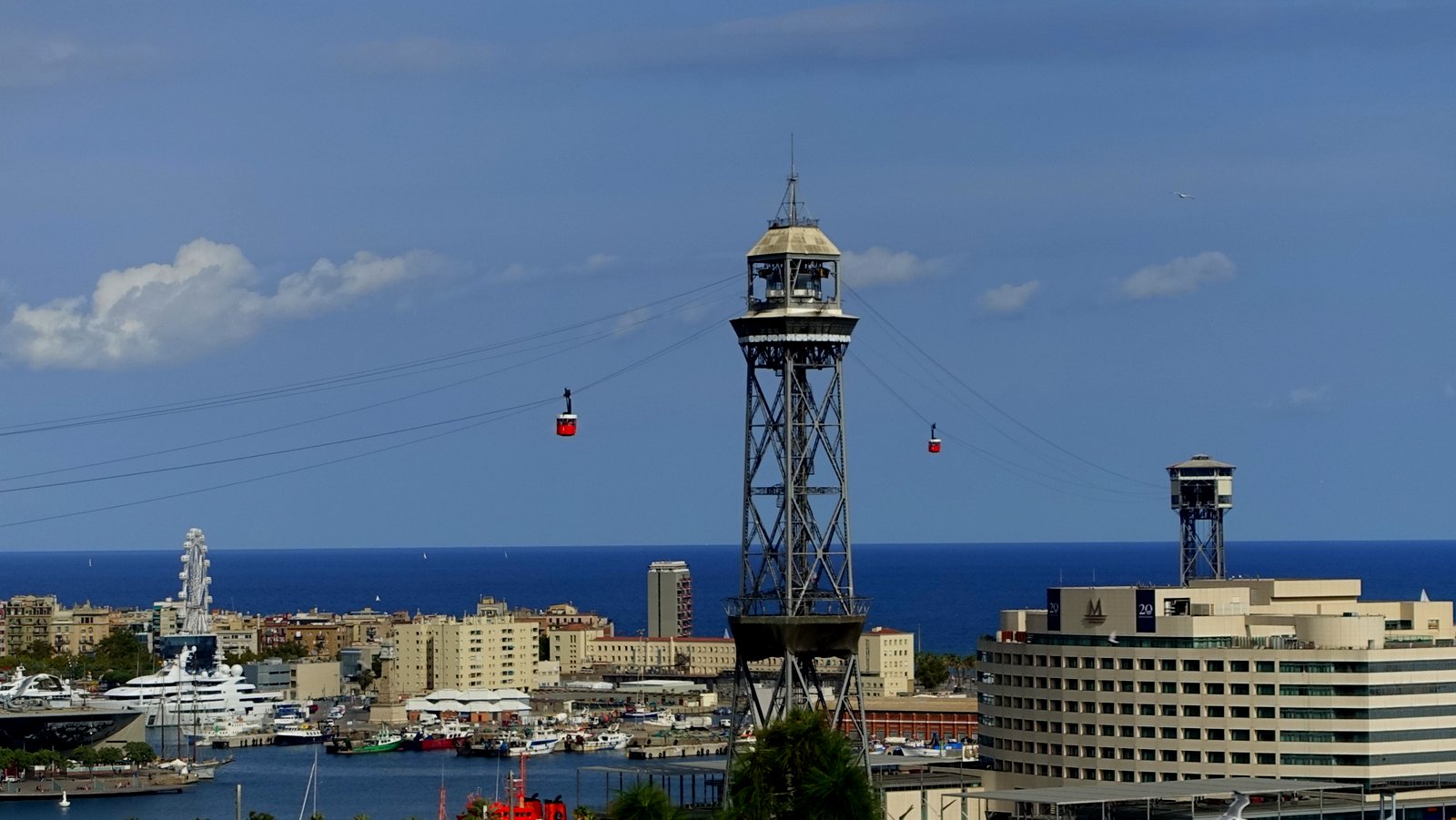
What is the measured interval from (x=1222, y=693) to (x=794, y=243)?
3115cm

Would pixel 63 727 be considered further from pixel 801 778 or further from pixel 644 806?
pixel 644 806

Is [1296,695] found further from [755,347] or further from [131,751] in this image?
[131,751]

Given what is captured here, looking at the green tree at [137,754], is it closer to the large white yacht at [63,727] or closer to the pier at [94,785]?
the pier at [94,785]

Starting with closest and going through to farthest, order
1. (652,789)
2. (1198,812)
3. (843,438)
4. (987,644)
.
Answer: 1. (652,789)
2. (843,438)
3. (1198,812)
4. (987,644)

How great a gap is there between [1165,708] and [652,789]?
47.0m

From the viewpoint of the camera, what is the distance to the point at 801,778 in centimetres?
6625

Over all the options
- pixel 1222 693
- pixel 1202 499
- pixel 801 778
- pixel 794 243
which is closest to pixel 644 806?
pixel 801 778

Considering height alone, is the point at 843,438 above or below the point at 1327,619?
above

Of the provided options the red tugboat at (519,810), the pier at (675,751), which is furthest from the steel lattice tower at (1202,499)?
the red tugboat at (519,810)

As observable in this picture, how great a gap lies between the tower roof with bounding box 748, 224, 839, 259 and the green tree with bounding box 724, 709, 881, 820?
76.5 feet

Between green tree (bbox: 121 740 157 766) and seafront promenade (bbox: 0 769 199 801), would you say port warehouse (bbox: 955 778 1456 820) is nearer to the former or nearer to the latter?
seafront promenade (bbox: 0 769 199 801)

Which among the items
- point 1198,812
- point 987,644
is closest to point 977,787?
point 987,644

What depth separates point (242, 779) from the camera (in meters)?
181

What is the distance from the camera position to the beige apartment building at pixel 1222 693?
104 metres
